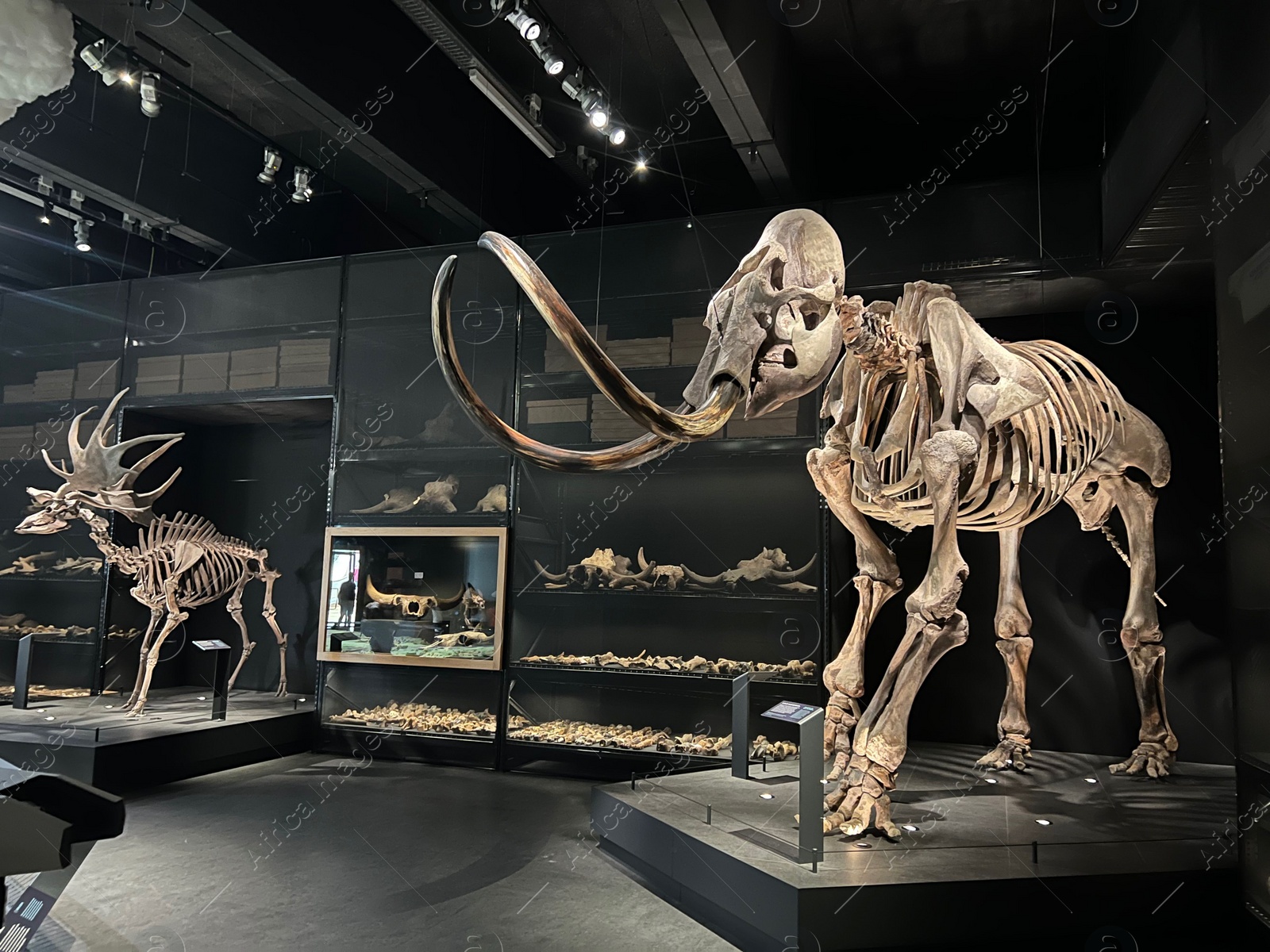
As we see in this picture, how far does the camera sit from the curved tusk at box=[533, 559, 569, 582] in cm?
640

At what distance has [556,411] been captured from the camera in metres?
6.51

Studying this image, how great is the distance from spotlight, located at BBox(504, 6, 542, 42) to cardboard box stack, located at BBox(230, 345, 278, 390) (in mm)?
3680

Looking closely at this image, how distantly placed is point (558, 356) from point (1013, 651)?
373cm

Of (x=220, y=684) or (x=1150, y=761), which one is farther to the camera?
(x=220, y=684)

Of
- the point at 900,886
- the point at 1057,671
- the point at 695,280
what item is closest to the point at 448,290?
the point at 900,886

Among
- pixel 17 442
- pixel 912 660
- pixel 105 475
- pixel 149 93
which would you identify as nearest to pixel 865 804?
pixel 912 660

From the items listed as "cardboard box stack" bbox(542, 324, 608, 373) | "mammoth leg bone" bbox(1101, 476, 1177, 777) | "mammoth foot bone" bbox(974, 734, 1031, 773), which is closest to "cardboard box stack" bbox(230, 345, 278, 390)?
"cardboard box stack" bbox(542, 324, 608, 373)

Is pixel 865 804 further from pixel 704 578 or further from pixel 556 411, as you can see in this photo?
pixel 556 411

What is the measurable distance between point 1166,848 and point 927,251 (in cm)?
377

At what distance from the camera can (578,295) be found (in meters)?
6.55

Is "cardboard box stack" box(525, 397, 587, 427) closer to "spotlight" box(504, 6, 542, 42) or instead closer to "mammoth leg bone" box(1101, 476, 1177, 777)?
"spotlight" box(504, 6, 542, 42)

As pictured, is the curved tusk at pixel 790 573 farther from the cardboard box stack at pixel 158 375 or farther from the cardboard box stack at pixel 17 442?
the cardboard box stack at pixel 17 442

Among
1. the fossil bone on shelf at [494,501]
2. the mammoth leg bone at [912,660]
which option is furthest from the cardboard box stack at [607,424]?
the mammoth leg bone at [912,660]

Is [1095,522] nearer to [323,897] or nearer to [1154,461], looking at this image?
[1154,461]
